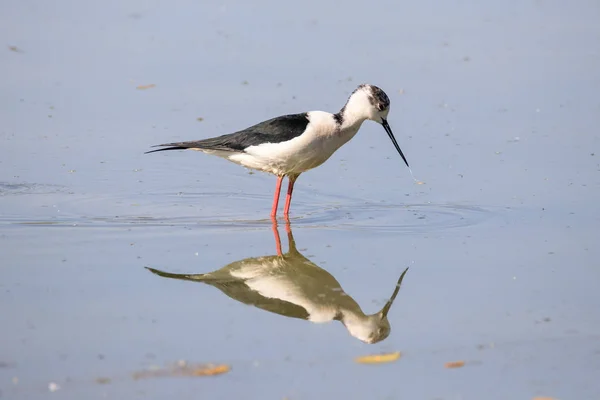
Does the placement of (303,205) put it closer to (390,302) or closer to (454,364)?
(390,302)

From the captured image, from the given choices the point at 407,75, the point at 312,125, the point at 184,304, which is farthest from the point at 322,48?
the point at 184,304

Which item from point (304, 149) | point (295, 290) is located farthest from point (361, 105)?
point (295, 290)

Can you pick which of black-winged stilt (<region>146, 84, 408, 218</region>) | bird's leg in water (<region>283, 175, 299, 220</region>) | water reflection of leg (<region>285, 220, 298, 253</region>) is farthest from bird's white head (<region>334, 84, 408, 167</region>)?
water reflection of leg (<region>285, 220, 298, 253</region>)

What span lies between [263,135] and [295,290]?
2037 mm

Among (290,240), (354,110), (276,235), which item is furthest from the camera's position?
(354,110)

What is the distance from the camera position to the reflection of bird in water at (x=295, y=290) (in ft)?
21.4

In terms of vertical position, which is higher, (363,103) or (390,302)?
(363,103)

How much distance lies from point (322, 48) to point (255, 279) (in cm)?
705

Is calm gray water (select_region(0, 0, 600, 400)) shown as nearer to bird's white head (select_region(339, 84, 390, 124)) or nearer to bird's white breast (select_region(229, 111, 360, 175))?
bird's white breast (select_region(229, 111, 360, 175))

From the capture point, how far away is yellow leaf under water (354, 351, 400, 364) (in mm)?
5855

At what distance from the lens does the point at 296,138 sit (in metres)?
8.55

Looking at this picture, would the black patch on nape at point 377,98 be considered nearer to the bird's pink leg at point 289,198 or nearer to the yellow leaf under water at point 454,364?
the bird's pink leg at point 289,198

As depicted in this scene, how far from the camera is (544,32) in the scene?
14.7 meters

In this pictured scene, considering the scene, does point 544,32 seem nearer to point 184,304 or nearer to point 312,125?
point 312,125
